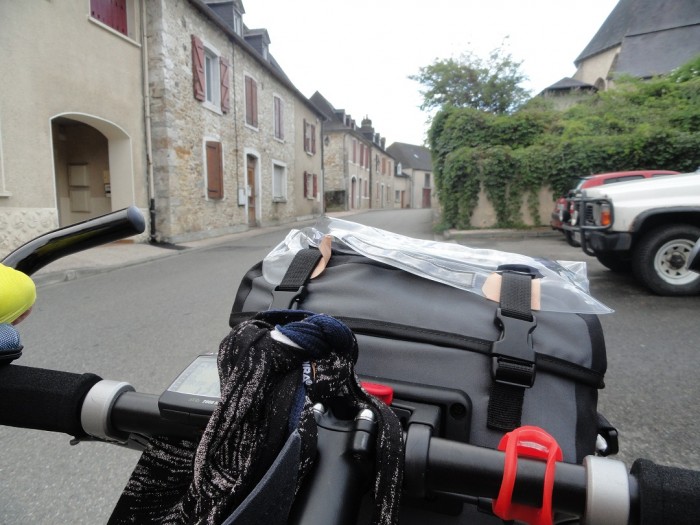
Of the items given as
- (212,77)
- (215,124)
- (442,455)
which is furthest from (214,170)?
(442,455)

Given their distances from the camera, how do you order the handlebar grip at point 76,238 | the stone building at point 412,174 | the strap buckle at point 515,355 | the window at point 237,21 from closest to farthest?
the handlebar grip at point 76,238
the strap buckle at point 515,355
the window at point 237,21
the stone building at point 412,174

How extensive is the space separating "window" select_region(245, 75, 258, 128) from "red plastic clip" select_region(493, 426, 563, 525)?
54.7ft

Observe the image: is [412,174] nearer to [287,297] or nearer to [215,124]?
[215,124]

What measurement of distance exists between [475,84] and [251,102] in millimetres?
13718

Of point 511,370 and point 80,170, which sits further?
point 80,170

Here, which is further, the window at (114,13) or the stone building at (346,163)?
the stone building at (346,163)

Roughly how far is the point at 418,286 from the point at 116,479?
1.64 meters

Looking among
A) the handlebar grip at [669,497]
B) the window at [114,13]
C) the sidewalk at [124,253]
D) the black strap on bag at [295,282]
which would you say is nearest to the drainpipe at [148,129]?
the window at [114,13]

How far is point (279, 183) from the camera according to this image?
20.1 meters

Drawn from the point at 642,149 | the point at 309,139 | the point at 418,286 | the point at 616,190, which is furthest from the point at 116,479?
the point at 309,139

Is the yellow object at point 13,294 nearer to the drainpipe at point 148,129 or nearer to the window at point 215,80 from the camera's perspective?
the drainpipe at point 148,129

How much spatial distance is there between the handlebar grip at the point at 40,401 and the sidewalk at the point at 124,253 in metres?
5.83

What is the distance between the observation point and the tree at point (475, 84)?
24.5 meters

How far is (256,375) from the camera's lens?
18.3 inches
